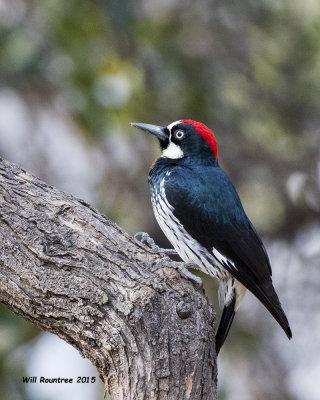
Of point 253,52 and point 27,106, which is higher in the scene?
point 253,52

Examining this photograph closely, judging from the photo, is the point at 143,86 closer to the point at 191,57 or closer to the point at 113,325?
the point at 191,57

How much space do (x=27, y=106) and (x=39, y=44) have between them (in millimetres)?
823

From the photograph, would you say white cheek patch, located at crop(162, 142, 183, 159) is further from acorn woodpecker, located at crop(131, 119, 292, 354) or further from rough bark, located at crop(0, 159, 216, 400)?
rough bark, located at crop(0, 159, 216, 400)

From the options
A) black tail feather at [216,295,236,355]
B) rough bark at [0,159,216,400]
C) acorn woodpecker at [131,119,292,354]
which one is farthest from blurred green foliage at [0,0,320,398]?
rough bark at [0,159,216,400]

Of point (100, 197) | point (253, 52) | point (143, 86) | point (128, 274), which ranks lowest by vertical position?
point (128, 274)

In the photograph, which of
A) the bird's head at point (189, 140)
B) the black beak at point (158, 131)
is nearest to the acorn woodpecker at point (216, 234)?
the bird's head at point (189, 140)

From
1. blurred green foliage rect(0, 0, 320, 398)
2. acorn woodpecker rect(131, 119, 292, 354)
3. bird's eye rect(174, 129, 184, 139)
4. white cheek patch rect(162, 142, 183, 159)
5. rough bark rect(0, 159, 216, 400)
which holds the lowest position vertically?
rough bark rect(0, 159, 216, 400)

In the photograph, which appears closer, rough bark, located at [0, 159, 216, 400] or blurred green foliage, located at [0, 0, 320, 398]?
rough bark, located at [0, 159, 216, 400]

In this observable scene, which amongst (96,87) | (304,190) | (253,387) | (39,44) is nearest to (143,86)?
(96,87)

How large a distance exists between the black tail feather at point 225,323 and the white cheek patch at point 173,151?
0.97 metres

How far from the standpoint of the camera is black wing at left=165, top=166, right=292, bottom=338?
374 centimetres

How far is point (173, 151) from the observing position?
4371 mm

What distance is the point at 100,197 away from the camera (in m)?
5.85

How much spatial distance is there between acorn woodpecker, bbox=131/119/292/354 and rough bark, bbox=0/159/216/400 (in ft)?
2.12
